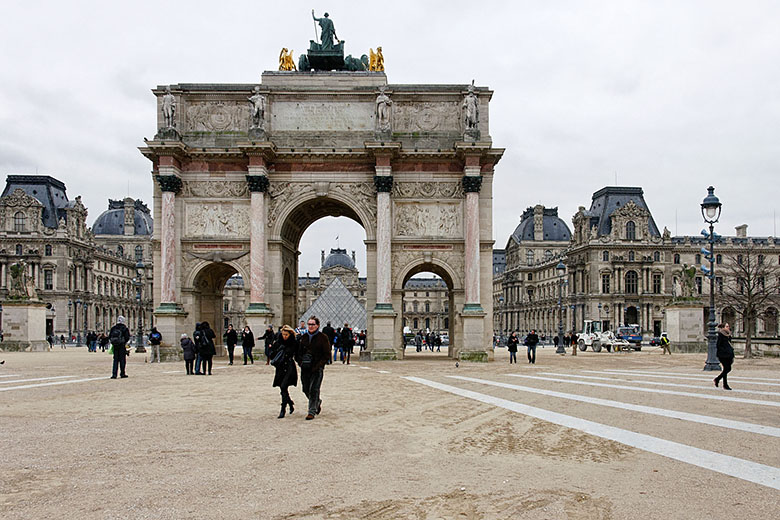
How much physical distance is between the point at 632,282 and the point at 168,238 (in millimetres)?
77325

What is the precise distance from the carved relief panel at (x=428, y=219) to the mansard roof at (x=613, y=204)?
68.7m

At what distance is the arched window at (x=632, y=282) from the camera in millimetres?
95625

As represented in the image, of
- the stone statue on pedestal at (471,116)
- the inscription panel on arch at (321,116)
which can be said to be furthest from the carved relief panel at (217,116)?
the stone statue on pedestal at (471,116)

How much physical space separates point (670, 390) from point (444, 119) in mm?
20334

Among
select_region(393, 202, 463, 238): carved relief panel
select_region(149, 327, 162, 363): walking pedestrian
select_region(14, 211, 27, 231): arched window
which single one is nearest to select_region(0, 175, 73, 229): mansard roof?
select_region(14, 211, 27, 231): arched window

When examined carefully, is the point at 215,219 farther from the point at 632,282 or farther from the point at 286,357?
the point at 632,282

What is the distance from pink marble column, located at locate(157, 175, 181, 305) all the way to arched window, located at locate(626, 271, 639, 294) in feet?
250

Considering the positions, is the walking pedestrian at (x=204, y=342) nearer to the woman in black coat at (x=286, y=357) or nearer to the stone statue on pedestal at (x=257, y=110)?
the woman in black coat at (x=286, y=357)

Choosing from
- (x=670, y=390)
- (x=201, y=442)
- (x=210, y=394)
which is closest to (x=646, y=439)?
(x=201, y=442)

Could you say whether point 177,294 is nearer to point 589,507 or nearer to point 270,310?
point 270,310

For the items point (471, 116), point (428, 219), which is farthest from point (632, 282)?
point (471, 116)

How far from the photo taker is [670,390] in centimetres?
1575

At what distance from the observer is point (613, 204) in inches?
3846

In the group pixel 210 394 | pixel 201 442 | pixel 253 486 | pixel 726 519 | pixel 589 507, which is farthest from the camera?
pixel 210 394
